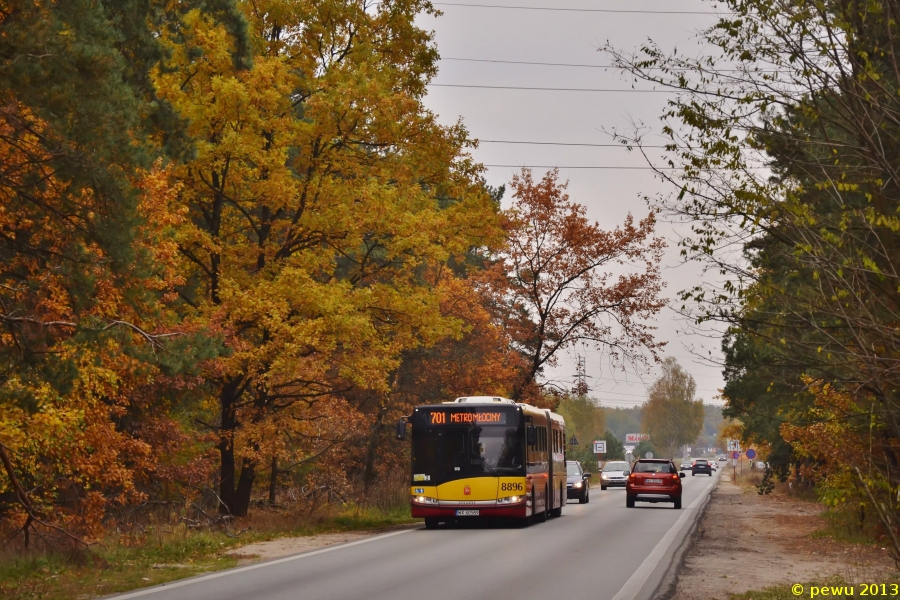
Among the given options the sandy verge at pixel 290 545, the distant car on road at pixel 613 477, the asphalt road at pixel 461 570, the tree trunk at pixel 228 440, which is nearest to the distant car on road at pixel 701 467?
the distant car on road at pixel 613 477

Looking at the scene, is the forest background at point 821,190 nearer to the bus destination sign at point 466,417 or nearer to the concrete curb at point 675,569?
the concrete curb at point 675,569

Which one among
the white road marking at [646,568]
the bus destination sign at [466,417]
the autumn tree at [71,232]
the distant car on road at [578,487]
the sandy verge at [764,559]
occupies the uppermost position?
the autumn tree at [71,232]

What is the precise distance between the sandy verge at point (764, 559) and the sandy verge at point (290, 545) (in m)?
6.79

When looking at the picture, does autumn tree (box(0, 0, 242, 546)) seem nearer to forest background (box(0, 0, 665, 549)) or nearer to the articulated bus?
forest background (box(0, 0, 665, 549))

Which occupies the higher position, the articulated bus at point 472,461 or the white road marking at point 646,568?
the articulated bus at point 472,461

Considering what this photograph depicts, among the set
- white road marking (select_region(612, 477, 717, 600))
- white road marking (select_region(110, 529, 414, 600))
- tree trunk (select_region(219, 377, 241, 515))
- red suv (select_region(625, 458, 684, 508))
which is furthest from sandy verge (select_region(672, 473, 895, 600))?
tree trunk (select_region(219, 377, 241, 515))

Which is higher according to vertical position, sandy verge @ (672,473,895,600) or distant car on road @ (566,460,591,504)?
distant car on road @ (566,460,591,504)

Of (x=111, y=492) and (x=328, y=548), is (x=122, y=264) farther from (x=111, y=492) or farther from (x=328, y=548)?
(x=111, y=492)

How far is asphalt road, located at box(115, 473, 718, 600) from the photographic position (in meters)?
13.7

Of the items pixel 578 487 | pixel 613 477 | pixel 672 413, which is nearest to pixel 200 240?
pixel 578 487

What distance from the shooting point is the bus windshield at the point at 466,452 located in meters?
26.7

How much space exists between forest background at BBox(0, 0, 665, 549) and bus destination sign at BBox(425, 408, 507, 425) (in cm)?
176

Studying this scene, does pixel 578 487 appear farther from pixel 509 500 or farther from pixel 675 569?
pixel 675 569

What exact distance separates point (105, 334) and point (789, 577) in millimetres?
9916
